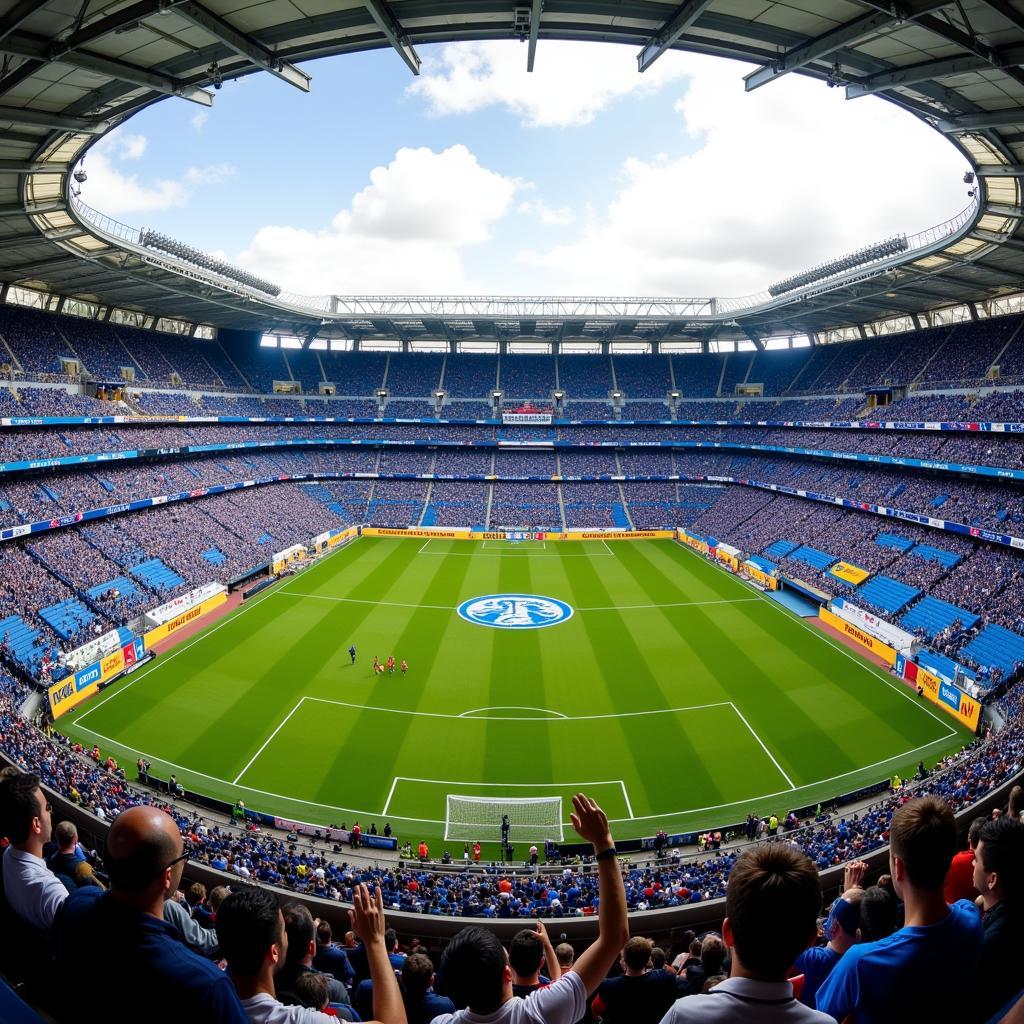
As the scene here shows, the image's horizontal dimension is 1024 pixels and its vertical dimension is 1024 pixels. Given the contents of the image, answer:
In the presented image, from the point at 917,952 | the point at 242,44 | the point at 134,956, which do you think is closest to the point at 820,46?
the point at 242,44

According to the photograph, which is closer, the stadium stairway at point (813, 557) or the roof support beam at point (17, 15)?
the roof support beam at point (17, 15)

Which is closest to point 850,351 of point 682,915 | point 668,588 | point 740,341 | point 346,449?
point 740,341

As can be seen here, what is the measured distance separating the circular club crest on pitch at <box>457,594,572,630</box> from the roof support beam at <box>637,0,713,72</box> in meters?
25.7

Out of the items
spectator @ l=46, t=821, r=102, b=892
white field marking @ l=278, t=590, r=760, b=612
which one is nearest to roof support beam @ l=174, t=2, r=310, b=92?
spectator @ l=46, t=821, r=102, b=892

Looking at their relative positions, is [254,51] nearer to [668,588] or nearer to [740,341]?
[668,588]

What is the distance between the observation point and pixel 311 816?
61.7 ft

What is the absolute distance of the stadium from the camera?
3.40 metres

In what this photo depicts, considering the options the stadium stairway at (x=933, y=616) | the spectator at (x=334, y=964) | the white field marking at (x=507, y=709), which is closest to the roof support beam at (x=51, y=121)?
the spectator at (x=334, y=964)

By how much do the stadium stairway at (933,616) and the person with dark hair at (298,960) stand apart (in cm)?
3150

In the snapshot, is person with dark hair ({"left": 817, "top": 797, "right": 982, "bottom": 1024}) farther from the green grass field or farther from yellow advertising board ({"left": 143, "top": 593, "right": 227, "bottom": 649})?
yellow advertising board ({"left": 143, "top": 593, "right": 227, "bottom": 649})

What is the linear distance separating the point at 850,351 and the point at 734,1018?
6288cm

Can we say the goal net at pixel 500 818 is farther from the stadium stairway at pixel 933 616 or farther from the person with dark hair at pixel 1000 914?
the stadium stairway at pixel 933 616

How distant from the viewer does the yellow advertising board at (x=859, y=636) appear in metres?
29.2

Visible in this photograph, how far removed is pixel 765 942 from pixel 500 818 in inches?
712
